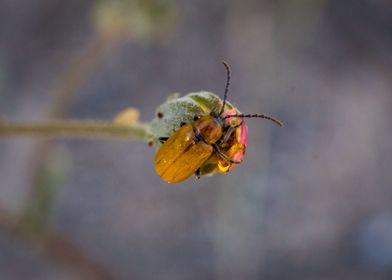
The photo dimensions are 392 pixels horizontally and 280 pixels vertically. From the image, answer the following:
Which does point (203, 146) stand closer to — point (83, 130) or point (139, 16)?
point (83, 130)

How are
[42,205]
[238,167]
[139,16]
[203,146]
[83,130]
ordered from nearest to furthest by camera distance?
1. [203,146]
2. [83,130]
3. [139,16]
4. [42,205]
5. [238,167]

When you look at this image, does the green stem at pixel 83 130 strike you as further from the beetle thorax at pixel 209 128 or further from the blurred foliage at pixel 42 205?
the blurred foliage at pixel 42 205

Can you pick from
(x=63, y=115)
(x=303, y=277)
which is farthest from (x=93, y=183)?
(x=303, y=277)

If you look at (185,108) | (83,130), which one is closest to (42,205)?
(83,130)

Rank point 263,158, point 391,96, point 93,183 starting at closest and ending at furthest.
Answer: point 93,183, point 263,158, point 391,96

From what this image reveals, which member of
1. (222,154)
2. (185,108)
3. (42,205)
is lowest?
(222,154)

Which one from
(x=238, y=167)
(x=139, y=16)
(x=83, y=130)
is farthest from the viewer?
(x=238, y=167)

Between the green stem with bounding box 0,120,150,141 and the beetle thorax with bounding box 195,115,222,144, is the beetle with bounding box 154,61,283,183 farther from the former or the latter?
the green stem with bounding box 0,120,150,141

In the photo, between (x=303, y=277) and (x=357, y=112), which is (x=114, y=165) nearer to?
(x=303, y=277)
